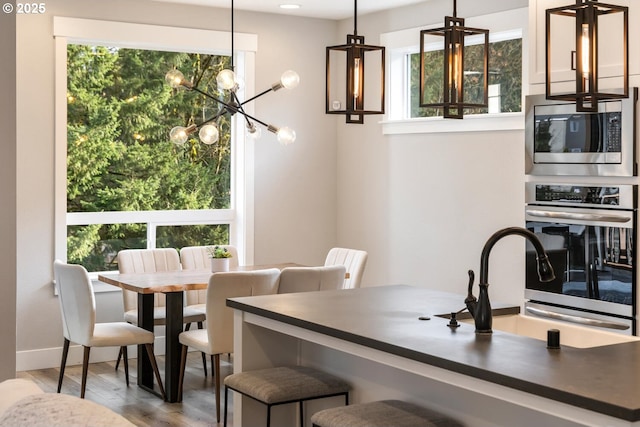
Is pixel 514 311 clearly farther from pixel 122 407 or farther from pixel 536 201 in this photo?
pixel 122 407

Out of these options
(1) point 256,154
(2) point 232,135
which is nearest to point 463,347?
(1) point 256,154

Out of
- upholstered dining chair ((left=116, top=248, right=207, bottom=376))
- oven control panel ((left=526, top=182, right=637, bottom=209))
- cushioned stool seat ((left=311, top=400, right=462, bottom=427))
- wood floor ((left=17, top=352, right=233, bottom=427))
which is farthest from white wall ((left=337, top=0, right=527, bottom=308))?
cushioned stool seat ((left=311, top=400, right=462, bottom=427))

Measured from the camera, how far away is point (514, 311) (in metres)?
3.64

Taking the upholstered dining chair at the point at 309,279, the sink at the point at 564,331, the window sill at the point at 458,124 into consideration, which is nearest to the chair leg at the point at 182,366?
the upholstered dining chair at the point at 309,279

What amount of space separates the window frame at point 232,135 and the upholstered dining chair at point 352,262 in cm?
115

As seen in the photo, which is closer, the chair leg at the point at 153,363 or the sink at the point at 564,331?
the sink at the point at 564,331

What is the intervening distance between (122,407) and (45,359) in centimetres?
127

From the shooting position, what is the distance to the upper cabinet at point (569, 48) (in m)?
4.36

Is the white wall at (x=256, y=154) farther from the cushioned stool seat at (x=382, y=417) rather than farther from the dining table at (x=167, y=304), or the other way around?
the cushioned stool seat at (x=382, y=417)

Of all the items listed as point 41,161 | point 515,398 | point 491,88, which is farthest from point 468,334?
point 41,161

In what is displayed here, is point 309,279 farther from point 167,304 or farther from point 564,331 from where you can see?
point 564,331

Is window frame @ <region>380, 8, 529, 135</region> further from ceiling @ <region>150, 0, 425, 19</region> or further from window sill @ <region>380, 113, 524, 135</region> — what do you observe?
ceiling @ <region>150, 0, 425, 19</region>

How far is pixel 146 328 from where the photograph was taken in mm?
5609

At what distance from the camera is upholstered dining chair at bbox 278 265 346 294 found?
198 inches
